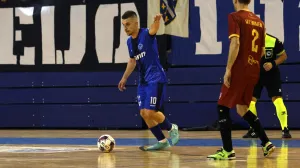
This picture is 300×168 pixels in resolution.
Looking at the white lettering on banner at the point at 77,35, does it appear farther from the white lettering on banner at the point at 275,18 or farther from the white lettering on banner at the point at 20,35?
the white lettering on banner at the point at 275,18

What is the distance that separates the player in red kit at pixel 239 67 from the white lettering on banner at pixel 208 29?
22.5 feet

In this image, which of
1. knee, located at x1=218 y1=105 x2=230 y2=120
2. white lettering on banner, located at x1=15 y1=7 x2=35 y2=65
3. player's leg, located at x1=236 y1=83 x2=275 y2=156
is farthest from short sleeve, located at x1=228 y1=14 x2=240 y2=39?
white lettering on banner, located at x1=15 y1=7 x2=35 y2=65

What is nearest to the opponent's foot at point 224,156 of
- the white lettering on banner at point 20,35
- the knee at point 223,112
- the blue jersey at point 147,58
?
the knee at point 223,112

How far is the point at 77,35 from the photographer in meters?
15.2

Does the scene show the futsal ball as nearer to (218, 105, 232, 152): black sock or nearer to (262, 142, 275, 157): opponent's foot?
(218, 105, 232, 152): black sock

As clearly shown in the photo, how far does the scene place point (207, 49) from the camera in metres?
14.2

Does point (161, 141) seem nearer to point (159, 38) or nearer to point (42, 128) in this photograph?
point (159, 38)

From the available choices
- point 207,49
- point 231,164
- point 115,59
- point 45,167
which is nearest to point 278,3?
point 207,49

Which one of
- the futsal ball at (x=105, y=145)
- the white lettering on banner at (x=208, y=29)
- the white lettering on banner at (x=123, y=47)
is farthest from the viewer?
the white lettering on banner at (x=123, y=47)

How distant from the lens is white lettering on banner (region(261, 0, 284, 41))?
13.7m

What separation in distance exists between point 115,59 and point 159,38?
1.24 meters

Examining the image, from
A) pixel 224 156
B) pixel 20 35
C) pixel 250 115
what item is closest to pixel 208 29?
pixel 20 35

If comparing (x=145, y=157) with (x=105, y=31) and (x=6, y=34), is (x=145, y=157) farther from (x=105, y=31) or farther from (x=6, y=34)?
(x=6, y=34)

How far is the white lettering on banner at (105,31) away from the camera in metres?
15.0
